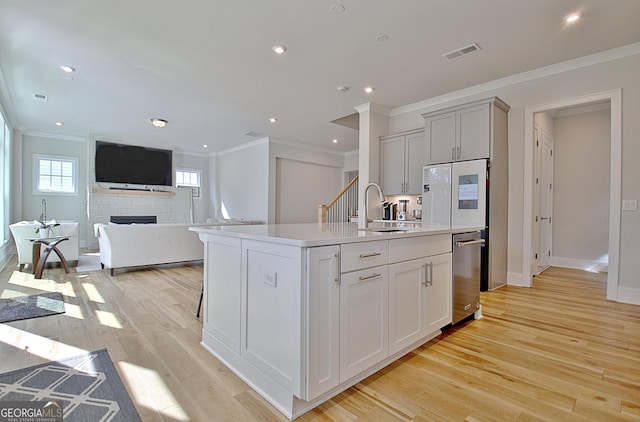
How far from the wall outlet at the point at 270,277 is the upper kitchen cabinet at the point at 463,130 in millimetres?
3587

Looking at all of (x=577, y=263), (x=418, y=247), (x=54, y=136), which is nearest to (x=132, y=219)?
(x=54, y=136)

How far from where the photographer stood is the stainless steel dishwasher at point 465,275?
2.64 m

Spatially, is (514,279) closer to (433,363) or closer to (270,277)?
(433,363)

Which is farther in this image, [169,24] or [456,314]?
[169,24]

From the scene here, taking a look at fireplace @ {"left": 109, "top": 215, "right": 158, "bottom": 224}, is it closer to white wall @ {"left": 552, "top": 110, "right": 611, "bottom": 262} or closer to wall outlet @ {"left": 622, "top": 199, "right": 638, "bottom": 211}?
white wall @ {"left": 552, "top": 110, "right": 611, "bottom": 262}

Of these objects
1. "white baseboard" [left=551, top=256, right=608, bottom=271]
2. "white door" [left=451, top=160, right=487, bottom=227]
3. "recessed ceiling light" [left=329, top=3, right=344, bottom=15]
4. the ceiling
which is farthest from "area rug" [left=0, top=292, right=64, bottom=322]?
"white baseboard" [left=551, top=256, right=608, bottom=271]

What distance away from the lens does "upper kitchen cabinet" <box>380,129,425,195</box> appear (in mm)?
5047

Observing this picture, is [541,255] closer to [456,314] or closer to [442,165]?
[442,165]

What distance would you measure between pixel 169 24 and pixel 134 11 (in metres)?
0.30

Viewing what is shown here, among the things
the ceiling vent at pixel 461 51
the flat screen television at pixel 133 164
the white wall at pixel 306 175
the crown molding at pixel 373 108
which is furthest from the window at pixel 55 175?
the ceiling vent at pixel 461 51

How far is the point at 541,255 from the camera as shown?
5.30 metres

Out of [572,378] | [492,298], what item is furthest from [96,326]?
[492,298]

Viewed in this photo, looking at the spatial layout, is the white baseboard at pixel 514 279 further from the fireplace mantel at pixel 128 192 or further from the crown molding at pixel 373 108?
the fireplace mantel at pixel 128 192

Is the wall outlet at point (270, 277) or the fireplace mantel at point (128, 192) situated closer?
the wall outlet at point (270, 277)
